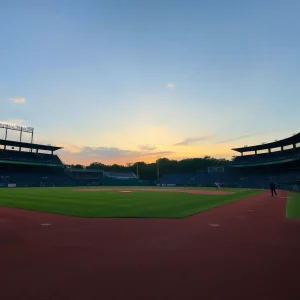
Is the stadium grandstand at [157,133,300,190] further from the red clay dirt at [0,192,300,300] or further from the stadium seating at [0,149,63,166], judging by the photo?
the red clay dirt at [0,192,300,300]

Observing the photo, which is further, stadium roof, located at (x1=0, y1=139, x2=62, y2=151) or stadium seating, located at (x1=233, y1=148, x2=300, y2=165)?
stadium roof, located at (x1=0, y1=139, x2=62, y2=151)

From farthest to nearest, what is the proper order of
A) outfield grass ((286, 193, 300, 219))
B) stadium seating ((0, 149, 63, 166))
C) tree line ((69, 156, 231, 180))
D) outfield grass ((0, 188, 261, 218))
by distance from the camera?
tree line ((69, 156, 231, 180)), stadium seating ((0, 149, 63, 166)), outfield grass ((0, 188, 261, 218)), outfield grass ((286, 193, 300, 219))

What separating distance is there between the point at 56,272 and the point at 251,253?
5.90m

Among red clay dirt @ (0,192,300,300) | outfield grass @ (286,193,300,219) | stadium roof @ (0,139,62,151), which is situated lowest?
red clay dirt @ (0,192,300,300)

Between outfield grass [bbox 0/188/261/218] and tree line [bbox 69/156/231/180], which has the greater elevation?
tree line [bbox 69/156/231/180]

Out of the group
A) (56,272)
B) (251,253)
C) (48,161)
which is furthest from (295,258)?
(48,161)

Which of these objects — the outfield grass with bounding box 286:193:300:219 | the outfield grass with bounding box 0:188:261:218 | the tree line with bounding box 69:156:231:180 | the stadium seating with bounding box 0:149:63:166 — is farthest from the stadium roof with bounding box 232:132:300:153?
the stadium seating with bounding box 0:149:63:166

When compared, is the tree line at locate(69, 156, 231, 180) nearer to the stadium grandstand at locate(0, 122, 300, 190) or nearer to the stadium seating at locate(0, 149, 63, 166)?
the stadium grandstand at locate(0, 122, 300, 190)

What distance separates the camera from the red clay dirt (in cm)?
536

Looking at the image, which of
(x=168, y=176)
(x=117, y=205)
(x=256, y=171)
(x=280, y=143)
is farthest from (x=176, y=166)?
(x=117, y=205)

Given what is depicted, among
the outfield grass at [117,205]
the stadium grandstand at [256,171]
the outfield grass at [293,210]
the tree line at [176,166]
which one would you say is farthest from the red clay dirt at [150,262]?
the tree line at [176,166]

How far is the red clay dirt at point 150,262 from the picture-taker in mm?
5355

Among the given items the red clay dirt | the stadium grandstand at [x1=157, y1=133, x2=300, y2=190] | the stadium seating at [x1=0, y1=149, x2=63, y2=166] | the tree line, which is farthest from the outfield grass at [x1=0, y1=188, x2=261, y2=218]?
the tree line

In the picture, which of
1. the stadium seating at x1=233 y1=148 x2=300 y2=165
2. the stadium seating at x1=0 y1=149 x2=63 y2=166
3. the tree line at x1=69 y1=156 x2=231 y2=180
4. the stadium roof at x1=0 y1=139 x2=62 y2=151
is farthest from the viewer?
the tree line at x1=69 y1=156 x2=231 y2=180
